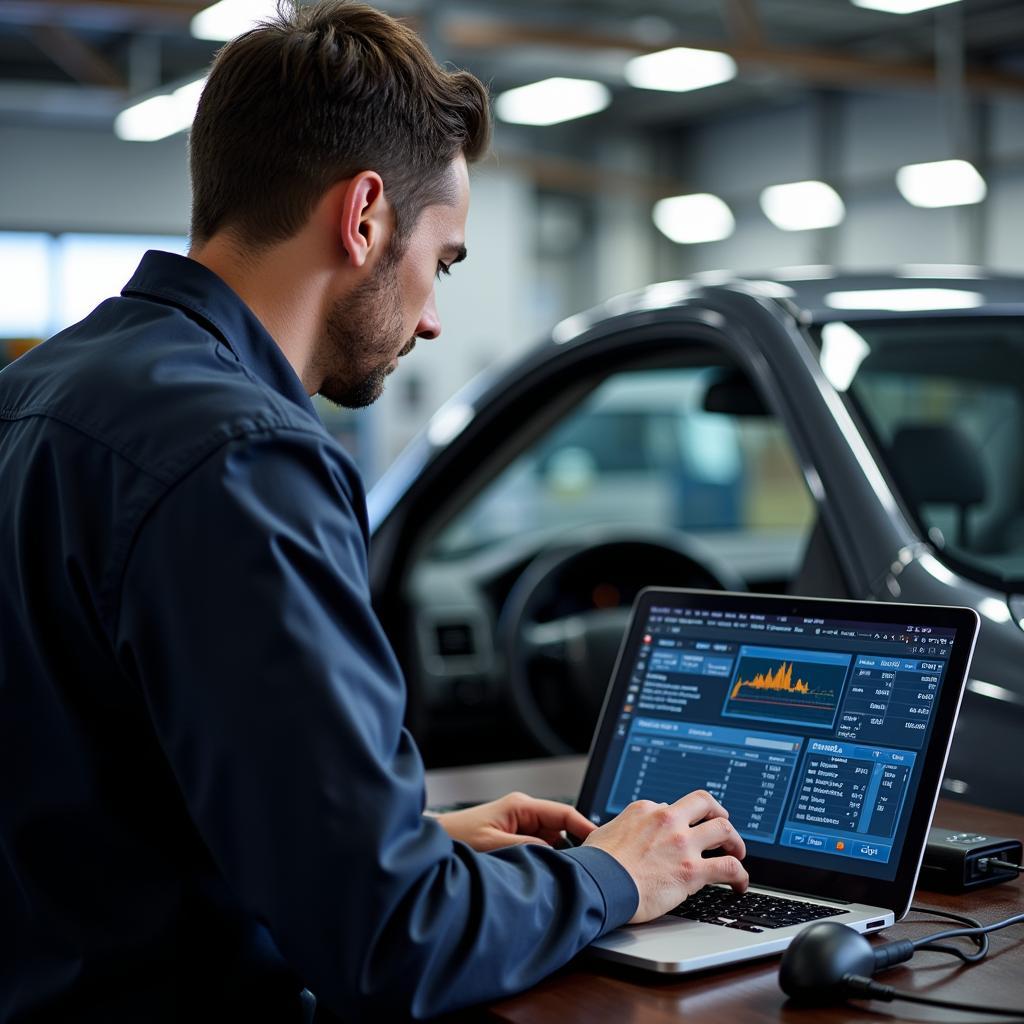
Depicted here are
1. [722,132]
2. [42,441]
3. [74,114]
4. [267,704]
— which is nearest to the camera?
[267,704]

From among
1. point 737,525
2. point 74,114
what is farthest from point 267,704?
point 74,114

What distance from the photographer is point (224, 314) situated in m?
1.31

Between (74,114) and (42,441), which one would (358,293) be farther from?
(74,114)

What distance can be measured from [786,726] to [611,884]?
318 mm

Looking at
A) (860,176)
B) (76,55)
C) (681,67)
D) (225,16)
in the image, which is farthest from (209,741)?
(860,176)

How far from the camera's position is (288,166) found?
4.38 ft

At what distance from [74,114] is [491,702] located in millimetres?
10445

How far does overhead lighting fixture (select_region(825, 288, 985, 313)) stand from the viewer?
233 cm

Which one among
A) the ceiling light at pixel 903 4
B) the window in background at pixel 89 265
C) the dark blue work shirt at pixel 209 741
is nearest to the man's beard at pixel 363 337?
the dark blue work shirt at pixel 209 741

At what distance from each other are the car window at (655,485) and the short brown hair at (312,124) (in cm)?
282

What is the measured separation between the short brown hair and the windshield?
931 mm

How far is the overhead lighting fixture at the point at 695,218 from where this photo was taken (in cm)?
1438

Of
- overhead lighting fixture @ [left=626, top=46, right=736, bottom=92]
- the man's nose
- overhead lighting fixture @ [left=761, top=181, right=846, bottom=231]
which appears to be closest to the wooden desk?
the man's nose

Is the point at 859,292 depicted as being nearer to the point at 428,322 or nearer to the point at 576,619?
the point at 428,322
